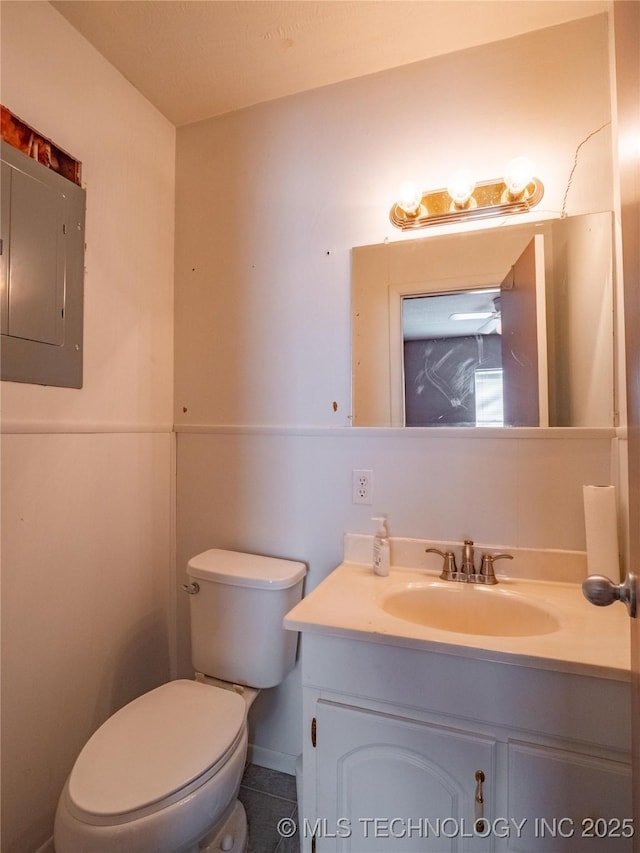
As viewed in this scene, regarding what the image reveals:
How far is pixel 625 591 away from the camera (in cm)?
60

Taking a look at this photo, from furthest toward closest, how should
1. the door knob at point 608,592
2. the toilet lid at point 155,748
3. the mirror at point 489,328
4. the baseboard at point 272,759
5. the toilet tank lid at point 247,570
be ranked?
the baseboard at point 272,759 → the toilet tank lid at point 247,570 → the mirror at point 489,328 → the toilet lid at point 155,748 → the door knob at point 608,592

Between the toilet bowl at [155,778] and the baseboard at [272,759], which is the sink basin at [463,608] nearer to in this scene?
the toilet bowl at [155,778]

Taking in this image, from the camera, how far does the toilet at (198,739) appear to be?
796 mm

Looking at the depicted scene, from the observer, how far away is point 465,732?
797mm

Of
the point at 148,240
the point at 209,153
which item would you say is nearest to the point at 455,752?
the point at 148,240

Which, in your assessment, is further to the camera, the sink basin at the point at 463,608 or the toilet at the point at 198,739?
the sink basin at the point at 463,608

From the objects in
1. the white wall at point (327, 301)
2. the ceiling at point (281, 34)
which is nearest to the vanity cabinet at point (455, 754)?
the white wall at point (327, 301)

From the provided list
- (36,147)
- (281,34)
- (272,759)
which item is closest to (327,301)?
(281,34)

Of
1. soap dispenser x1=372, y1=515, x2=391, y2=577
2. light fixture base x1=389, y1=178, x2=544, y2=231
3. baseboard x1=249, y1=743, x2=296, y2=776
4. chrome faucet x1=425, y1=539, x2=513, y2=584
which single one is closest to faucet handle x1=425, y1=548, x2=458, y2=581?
chrome faucet x1=425, y1=539, x2=513, y2=584

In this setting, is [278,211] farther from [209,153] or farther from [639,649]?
[639,649]

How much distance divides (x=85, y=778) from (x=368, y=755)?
24.5 inches

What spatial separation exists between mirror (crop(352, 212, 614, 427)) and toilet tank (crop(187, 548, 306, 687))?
0.61 metres

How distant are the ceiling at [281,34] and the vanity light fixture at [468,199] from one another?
414 millimetres

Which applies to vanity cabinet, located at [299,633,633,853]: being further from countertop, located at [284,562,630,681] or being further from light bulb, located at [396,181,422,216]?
light bulb, located at [396,181,422,216]
